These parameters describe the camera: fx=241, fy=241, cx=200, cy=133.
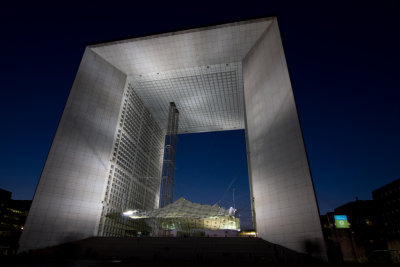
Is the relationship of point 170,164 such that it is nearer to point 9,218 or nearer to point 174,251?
point 174,251

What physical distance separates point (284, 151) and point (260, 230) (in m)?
7.59

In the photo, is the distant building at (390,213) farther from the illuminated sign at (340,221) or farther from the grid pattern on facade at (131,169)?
the grid pattern on facade at (131,169)

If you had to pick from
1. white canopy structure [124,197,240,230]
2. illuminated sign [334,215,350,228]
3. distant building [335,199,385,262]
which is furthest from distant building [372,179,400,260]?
white canopy structure [124,197,240,230]

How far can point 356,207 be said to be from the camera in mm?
78312

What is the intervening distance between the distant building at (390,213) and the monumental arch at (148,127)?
55.8 metres

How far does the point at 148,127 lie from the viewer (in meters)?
38.9

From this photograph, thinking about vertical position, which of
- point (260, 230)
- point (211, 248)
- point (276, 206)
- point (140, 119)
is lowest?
point (211, 248)

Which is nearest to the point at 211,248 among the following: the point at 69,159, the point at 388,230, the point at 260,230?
the point at 260,230

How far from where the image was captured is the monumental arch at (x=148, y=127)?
19.8 metres

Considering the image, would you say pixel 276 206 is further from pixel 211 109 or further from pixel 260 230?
pixel 211 109

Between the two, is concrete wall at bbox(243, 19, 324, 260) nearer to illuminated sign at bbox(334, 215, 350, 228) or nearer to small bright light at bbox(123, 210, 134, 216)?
illuminated sign at bbox(334, 215, 350, 228)

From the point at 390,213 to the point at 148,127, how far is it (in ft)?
225

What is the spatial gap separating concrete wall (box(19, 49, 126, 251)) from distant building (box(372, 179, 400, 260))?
70.3 metres

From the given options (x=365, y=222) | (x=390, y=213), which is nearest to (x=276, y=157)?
(x=390, y=213)
